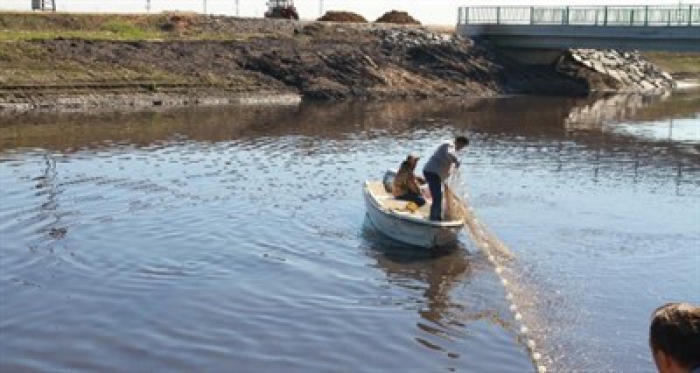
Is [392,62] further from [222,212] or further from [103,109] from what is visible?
[222,212]

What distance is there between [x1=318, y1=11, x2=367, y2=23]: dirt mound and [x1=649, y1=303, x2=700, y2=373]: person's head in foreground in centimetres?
7116

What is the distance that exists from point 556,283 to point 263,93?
3903 centimetres

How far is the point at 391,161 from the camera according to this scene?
30547 mm

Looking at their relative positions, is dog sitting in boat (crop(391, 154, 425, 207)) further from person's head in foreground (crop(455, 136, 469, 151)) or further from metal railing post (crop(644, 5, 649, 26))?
metal railing post (crop(644, 5, 649, 26))

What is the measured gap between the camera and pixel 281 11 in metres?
73.5

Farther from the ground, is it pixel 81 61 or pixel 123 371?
pixel 81 61

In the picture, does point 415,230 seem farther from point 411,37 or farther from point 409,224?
point 411,37

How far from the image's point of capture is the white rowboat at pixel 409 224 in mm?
17047

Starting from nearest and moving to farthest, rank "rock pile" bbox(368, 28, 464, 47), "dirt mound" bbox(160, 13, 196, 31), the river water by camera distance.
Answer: the river water
"dirt mound" bbox(160, 13, 196, 31)
"rock pile" bbox(368, 28, 464, 47)

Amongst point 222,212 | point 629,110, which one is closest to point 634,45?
point 629,110

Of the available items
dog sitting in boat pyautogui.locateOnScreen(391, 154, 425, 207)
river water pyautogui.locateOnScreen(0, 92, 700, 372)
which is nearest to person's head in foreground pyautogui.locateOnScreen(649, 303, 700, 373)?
river water pyautogui.locateOnScreen(0, 92, 700, 372)

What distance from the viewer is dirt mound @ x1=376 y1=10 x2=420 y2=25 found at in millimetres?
76062

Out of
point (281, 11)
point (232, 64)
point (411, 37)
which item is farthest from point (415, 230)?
point (281, 11)

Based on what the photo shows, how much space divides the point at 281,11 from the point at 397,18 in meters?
10.1
